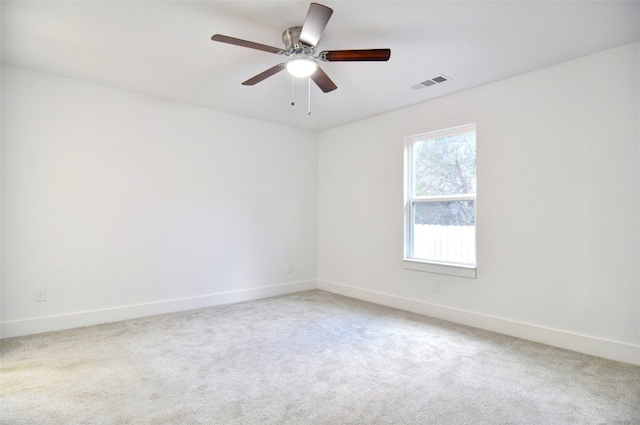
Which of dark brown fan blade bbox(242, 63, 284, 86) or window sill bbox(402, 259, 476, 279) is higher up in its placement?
dark brown fan blade bbox(242, 63, 284, 86)

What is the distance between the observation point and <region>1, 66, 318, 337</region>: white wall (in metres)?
3.24

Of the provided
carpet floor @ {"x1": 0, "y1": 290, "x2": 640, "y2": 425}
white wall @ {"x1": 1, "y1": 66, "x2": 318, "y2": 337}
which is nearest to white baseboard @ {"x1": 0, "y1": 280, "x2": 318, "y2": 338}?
white wall @ {"x1": 1, "y1": 66, "x2": 318, "y2": 337}

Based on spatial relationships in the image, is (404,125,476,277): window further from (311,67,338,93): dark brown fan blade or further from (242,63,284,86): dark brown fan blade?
(242,63,284,86): dark brown fan blade

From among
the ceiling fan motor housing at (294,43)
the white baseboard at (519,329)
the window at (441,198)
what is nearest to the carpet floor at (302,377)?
the white baseboard at (519,329)

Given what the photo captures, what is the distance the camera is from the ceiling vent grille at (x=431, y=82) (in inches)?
131

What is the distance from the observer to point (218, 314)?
3.95 m

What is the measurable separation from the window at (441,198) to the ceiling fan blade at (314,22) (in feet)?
7.22

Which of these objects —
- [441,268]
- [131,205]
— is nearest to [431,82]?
[441,268]

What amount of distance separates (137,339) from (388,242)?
2.99m

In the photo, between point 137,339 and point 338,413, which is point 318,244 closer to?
point 137,339

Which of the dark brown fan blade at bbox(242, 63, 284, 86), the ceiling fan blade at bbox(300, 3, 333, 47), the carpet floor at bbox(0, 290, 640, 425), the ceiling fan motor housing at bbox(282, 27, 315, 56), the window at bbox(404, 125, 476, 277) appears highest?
the ceiling fan motor housing at bbox(282, 27, 315, 56)

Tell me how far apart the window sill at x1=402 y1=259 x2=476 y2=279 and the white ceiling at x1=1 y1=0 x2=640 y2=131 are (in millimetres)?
1910

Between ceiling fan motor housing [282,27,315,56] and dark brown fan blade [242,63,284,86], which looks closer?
ceiling fan motor housing [282,27,315,56]

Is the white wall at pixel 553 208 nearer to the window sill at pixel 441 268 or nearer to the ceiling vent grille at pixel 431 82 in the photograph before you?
the window sill at pixel 441 268
